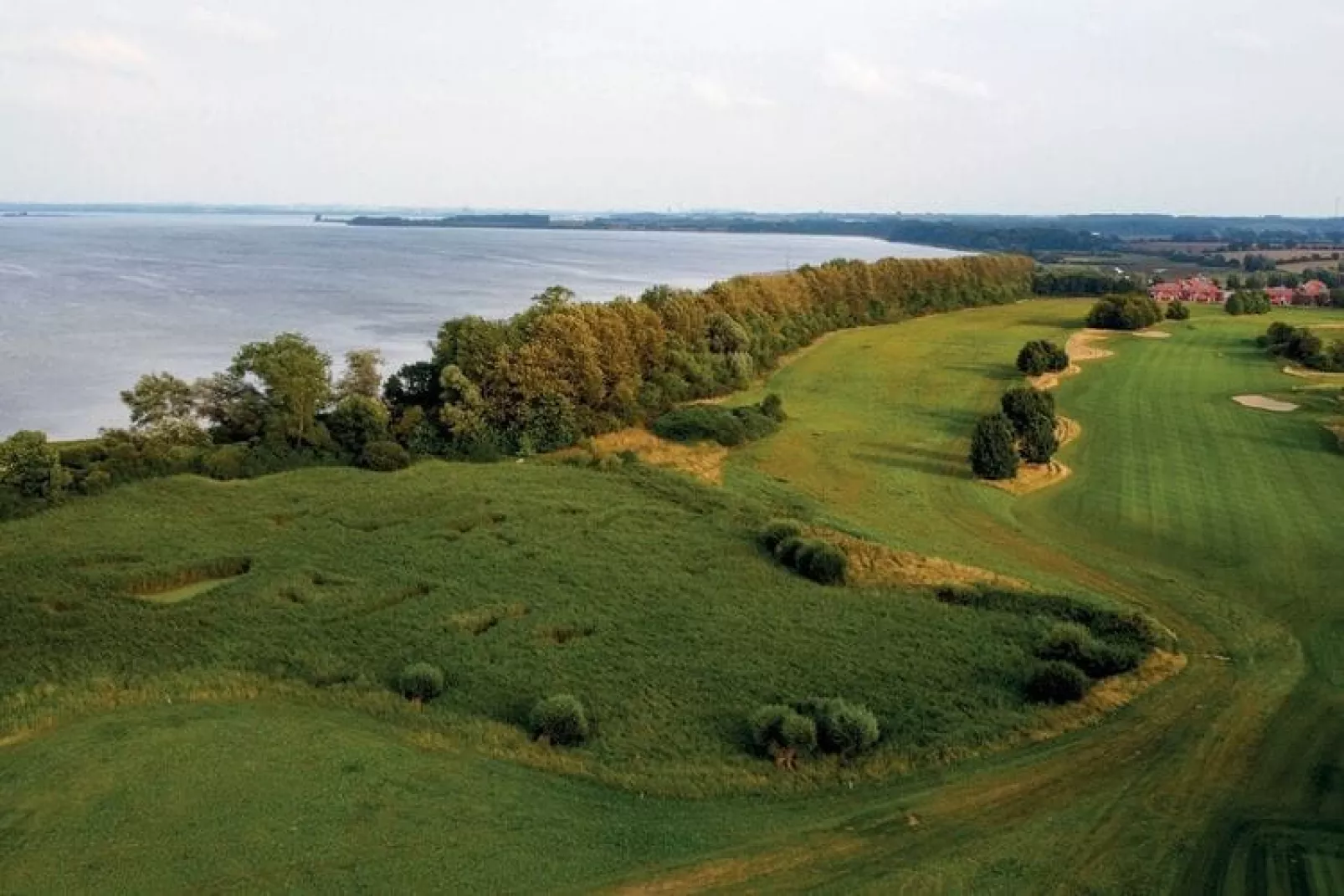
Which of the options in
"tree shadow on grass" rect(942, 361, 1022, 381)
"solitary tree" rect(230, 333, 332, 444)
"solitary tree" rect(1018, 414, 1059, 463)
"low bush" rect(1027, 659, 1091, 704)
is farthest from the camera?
"tree shadow on grass" rect(942, 361, 1022, 381)

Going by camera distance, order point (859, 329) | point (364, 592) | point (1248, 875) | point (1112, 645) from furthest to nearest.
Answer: point (859, 329) < point (364, 592) < point (1112, 645) < point (1248, 875)

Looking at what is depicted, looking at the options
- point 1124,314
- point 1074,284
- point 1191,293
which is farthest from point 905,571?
point 1191,293

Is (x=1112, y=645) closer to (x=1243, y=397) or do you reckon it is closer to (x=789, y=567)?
(x=789, y=567)

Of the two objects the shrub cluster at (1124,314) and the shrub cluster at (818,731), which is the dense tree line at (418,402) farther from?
the shrub cluster at (1124,314)

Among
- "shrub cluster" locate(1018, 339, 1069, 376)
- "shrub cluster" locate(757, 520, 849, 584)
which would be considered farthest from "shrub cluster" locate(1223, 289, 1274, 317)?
"shrub cluster" locate(757, 520, 849, 584)

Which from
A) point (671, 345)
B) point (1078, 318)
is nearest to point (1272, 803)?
point (671, 345)

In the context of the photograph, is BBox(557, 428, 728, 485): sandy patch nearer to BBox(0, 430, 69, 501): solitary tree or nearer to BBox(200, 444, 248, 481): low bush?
BBox(200, 444, 248, 481): low bush

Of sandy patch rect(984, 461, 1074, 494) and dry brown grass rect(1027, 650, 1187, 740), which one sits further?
sandy patch rect(984, 461, 1074, 494)
